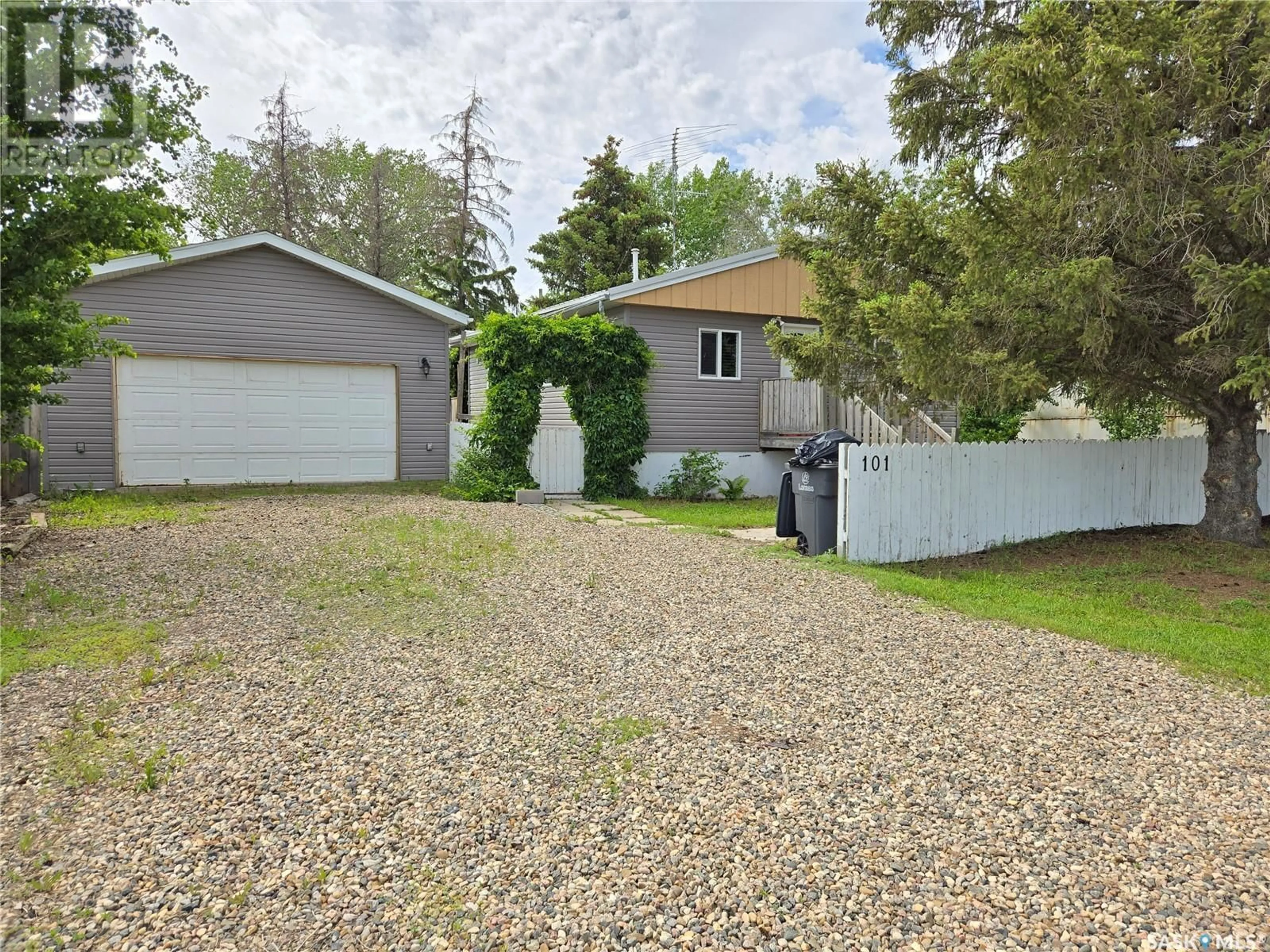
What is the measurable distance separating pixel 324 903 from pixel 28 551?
6660 millimetres

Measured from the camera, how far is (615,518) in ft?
35.2

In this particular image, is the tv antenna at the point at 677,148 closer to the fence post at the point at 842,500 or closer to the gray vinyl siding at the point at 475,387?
the gray vinyl siding at the point at 475,387

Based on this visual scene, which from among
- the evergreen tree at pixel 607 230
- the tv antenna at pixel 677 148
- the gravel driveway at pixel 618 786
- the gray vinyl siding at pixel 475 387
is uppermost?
the tv antenna at pixel 677 148

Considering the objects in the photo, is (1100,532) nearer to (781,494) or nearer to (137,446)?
(781,494)

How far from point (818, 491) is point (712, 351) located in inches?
289

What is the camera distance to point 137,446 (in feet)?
39.8

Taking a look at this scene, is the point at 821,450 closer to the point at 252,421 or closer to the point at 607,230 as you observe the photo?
the point at 252,421

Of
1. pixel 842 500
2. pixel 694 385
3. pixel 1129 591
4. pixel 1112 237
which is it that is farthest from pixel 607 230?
pixel 1129 591

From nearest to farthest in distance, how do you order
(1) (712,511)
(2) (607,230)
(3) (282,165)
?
1. (1) (712,511)
2. (3) (282,165)
3. (2) (607,230)

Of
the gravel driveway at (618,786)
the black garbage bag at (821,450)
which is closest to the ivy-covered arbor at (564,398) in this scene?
the black garbage bag at (821,450)

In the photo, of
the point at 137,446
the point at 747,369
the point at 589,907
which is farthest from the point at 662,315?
the point at 589,907

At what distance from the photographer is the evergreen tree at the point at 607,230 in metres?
27.6

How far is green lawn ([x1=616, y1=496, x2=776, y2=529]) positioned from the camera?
10.4 metres

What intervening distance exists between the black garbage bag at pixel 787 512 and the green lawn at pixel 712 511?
5.18ft
